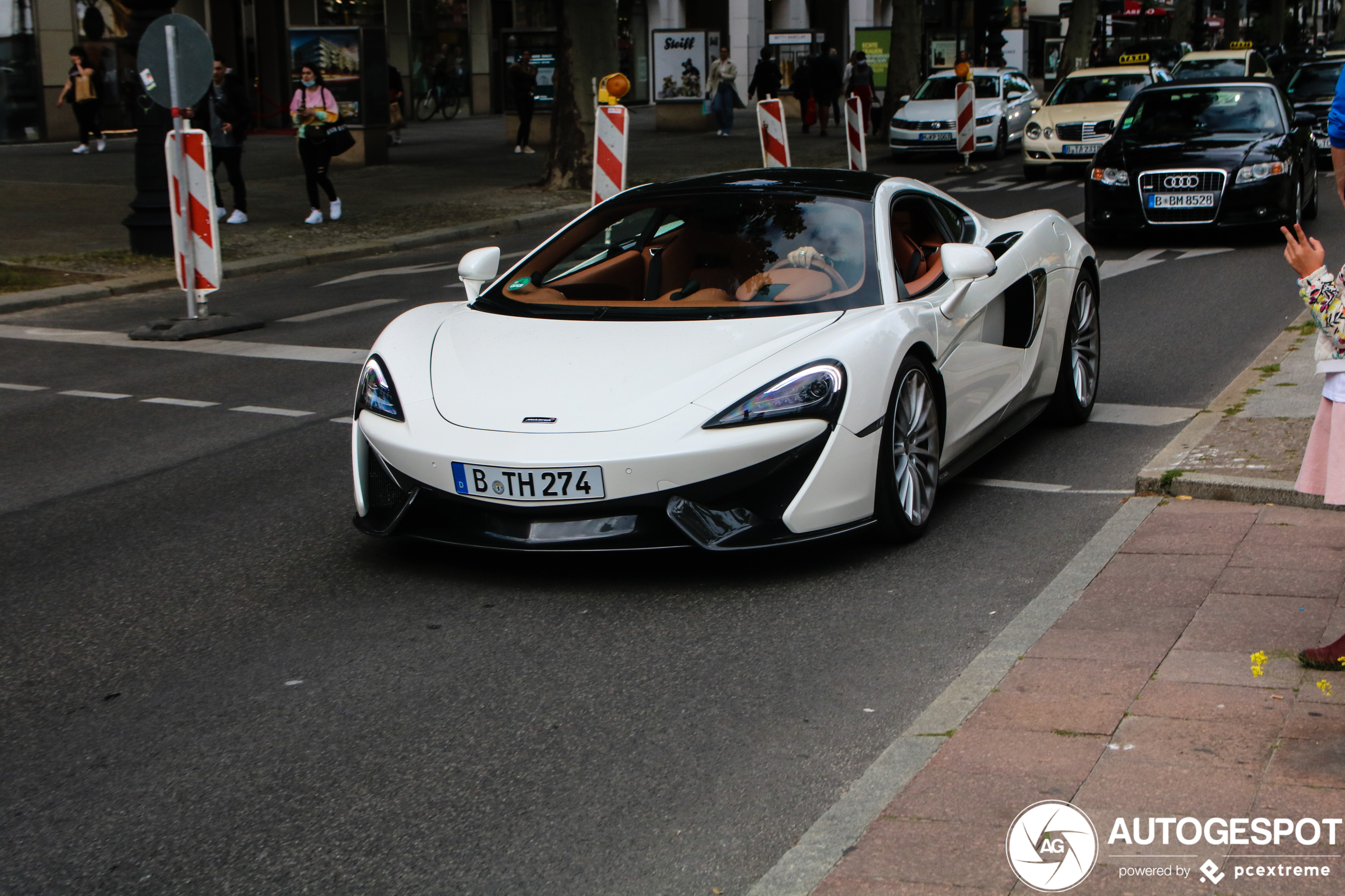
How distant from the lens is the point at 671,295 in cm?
607

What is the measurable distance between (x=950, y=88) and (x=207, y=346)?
20.9 meters

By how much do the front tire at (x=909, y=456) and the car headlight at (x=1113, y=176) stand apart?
9958mm

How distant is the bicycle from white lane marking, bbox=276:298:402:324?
2704 cm

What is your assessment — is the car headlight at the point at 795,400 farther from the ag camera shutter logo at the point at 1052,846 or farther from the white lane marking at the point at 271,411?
the white lane marking at the point at 271,411

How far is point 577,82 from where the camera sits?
21375 mm

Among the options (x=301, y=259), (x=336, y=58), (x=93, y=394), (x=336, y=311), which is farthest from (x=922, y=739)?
(x=336, y=58)

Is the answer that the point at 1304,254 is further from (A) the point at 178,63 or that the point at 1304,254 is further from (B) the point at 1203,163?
(B) the point at 1203,163

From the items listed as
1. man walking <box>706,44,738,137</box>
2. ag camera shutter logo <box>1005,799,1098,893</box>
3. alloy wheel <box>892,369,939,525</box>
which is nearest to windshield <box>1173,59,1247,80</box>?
man walking <box>706,44,738,137</box>

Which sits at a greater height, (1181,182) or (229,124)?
(229,124)

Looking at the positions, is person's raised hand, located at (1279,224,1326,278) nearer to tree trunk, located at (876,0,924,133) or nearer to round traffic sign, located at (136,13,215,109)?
round traffic sign, located at (136,13,215,109)

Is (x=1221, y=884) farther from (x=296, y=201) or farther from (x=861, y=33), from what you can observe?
(x=861, y=33)

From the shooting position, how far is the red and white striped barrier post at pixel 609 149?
14.2m

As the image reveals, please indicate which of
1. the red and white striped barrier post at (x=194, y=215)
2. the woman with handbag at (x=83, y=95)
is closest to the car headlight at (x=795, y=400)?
the red and white striped barrier post at (x=194, y=215)

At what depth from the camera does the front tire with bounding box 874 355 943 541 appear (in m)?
5.43
